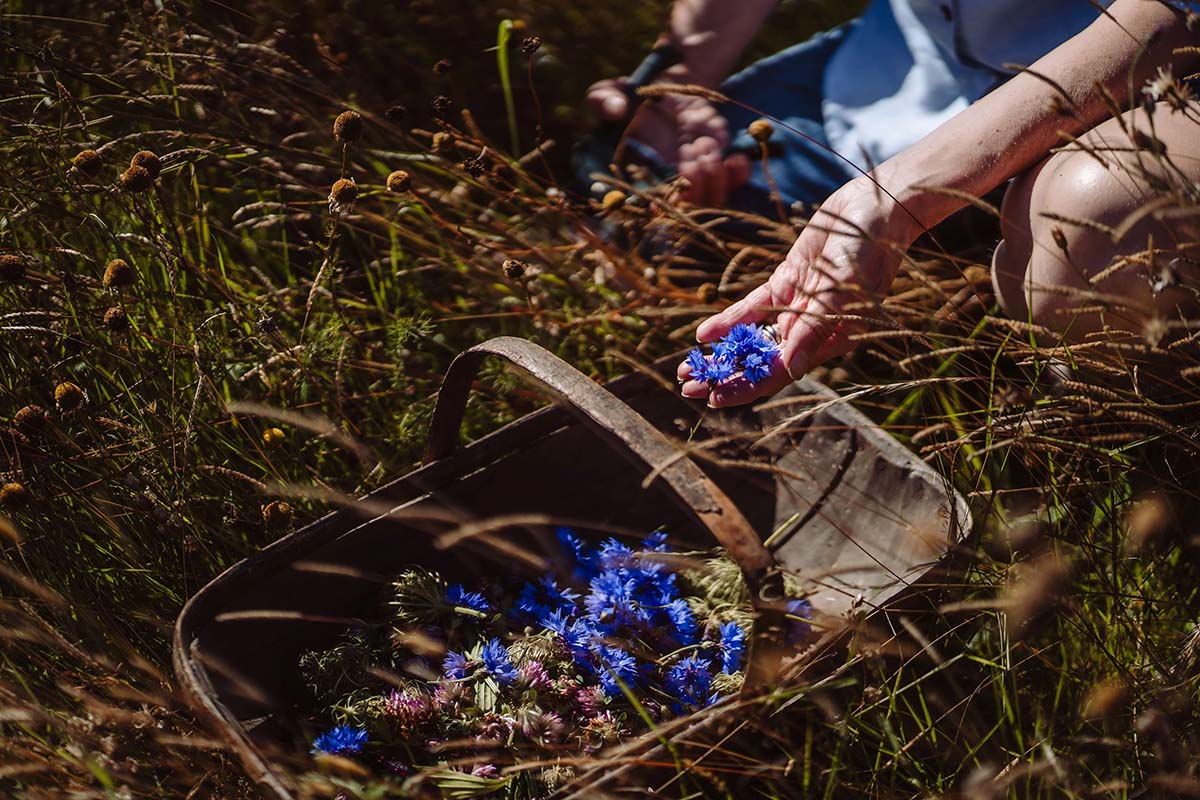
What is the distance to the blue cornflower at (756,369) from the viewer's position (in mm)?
1241

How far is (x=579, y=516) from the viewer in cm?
165

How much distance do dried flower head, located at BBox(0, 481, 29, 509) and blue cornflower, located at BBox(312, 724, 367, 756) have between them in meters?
0.50

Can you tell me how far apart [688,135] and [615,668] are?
3.85ft

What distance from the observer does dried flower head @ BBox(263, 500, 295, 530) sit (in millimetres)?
1387

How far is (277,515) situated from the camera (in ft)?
4.63

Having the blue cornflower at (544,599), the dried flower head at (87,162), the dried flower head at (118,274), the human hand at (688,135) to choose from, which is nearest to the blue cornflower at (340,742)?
the blue cornflower at (544,599)

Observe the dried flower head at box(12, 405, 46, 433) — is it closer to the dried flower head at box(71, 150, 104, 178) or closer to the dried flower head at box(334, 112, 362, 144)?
the dried flower head at box(71, 150, 104, 178)

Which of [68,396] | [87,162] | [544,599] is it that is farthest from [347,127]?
[544,599]

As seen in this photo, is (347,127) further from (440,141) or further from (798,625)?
(798,625)

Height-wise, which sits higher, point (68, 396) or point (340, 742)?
point (68, 396)

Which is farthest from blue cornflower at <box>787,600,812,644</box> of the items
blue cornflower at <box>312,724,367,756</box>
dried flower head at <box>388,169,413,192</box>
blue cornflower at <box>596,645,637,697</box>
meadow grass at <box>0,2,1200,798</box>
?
dried flower head at <box>388,169,413,192</box>

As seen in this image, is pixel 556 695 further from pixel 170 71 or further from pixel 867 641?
pixel 170 71

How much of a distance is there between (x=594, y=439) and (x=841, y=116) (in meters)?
0.89

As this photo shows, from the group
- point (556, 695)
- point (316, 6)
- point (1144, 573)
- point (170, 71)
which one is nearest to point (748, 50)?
point (316, 6)
